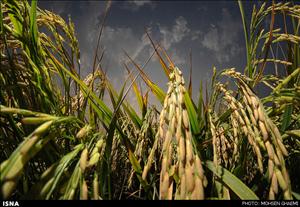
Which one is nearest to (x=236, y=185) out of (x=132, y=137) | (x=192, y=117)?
(x=192, y=117)

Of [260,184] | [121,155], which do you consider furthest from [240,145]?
[121,155]

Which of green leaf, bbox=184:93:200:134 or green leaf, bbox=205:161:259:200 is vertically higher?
green leaf, bbox=184:93:200:134

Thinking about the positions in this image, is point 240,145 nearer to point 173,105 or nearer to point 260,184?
point 260,184

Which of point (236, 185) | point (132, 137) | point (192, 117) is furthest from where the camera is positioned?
point (132, 137)

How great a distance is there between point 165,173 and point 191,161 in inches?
3.3

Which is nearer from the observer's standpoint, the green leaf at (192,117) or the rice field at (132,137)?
the rice field at (132,137)

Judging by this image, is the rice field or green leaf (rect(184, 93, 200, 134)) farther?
green leaf (rect(184, 93, 200, 134))

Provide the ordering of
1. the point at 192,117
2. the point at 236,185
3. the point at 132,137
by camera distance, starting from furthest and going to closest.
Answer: the point at 132,137 → the point at 192,117 → the point at 236,185

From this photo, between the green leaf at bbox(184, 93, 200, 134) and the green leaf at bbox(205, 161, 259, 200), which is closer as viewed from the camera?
the green leaf at bbox(205, 161, 259, 200)

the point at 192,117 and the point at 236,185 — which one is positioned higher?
the point at 192,117

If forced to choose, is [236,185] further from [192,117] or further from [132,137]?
[132,137]

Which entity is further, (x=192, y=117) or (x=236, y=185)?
(x=192, y=117)

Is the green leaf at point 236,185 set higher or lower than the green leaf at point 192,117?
lower

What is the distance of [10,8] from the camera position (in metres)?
1.06
